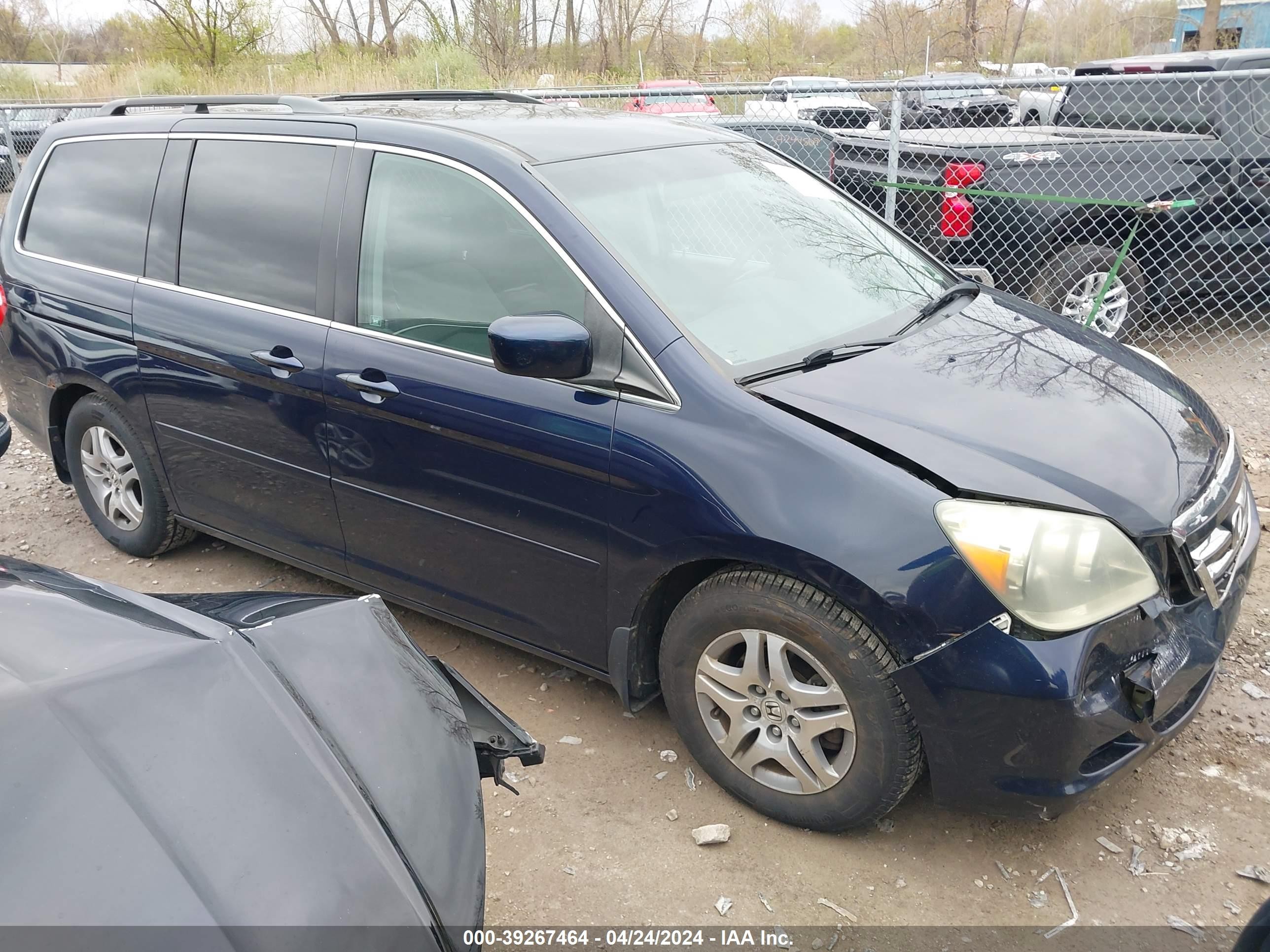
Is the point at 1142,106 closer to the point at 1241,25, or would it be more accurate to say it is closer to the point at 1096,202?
the point at 1096,202

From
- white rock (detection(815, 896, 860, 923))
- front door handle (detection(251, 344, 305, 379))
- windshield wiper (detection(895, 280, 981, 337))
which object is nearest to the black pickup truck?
windshield wiper (detection(895, 280, 981, 337))

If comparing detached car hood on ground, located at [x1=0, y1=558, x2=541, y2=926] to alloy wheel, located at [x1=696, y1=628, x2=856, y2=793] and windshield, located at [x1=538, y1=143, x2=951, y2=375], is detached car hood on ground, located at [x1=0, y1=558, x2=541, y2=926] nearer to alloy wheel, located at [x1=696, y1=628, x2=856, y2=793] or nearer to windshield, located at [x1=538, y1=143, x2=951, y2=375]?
alloy wheel, located at [x1=696, y1=628, x2=856, y2=793]

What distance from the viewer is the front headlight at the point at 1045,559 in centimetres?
231

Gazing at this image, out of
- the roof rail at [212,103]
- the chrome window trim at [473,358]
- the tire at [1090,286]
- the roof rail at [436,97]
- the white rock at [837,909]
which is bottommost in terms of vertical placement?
the white rock at [837,909]

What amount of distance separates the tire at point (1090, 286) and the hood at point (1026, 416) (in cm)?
369

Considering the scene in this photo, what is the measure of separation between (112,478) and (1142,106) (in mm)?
7293

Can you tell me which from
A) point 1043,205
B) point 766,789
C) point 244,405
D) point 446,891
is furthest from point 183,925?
point 1043,205

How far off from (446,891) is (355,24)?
3565 centimetres

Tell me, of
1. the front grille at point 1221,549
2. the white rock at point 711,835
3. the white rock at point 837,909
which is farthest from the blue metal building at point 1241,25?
the white rock at point 837,909

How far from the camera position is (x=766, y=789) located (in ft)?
9.11

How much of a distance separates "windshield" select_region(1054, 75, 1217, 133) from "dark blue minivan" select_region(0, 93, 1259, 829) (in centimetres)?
445

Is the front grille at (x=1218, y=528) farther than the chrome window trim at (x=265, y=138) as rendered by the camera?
No

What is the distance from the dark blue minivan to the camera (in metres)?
2.39

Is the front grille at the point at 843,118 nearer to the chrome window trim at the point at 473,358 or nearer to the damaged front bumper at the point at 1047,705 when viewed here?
the chrome window trim at the point at 473,358
